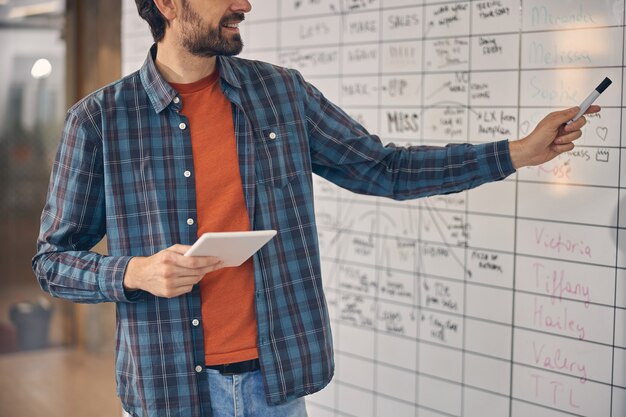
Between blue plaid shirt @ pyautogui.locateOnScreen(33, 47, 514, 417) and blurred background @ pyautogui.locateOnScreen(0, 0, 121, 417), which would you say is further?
blurred background @ pyautogui.locateOnScreen(0, 0, 121, 417)

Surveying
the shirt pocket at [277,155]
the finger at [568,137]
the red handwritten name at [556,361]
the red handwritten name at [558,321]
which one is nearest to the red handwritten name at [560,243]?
the red handwritten name at [558,321]

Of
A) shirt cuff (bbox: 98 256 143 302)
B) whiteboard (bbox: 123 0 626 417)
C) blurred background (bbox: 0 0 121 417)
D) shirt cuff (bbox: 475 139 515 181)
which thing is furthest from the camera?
blurred background (bbox: 0 0 121 417)

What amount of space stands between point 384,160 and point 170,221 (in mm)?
523

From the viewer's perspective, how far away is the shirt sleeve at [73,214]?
1.77 meters

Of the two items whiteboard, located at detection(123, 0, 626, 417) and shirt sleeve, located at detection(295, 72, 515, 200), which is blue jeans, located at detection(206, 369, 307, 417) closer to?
shirt sleeve, located at detection(295, 72, 515, 200)

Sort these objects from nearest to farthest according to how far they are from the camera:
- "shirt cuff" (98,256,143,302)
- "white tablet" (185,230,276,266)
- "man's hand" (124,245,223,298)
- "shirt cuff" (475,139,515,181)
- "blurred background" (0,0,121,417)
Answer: "white tablet" (185,230,276,266) → "man's hand" (124,245,223,298) → "shirt cuff" (98,256,143,302) → "shirt cuff" (475,139,515,181) → "blurred background" (0,0,121,417)

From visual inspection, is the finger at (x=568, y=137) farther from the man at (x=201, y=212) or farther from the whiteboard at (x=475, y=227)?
the whiteboard at (x=475, y=227)

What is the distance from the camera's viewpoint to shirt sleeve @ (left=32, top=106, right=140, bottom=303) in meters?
1.77

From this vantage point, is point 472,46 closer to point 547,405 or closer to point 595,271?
point 595,271

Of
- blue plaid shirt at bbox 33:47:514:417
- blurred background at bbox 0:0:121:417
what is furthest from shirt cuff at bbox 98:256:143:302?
blurred background at bbox 0:0:121:417

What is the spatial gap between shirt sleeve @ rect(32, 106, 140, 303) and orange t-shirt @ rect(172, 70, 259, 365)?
182mm

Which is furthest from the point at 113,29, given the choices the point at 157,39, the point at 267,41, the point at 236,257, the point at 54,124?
the point at 236,257

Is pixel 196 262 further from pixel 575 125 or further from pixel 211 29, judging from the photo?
pixel 575 125

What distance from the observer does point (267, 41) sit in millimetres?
2986
